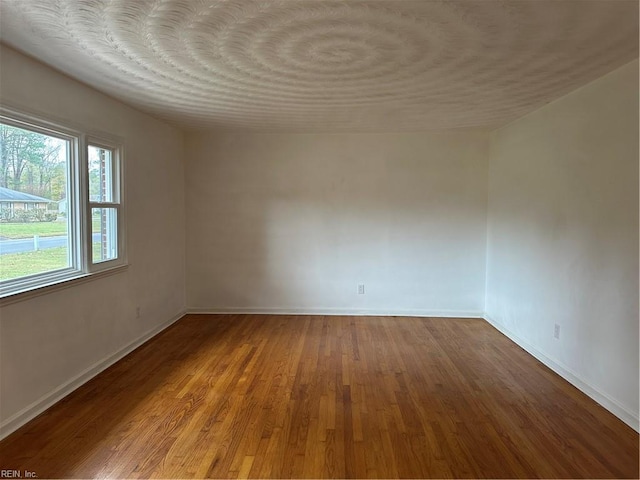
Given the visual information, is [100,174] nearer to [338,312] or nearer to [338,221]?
[338,221]

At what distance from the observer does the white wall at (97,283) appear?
242cm

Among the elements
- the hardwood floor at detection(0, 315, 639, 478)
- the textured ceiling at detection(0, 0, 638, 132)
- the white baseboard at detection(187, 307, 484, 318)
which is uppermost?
the textured ceiling at detection(0, 0, 638, 132)

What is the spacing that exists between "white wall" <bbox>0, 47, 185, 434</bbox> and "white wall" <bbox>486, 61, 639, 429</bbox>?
12.7ft

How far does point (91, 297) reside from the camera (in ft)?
10.4

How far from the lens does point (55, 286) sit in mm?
2732

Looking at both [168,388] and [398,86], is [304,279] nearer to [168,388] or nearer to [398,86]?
[168,388]

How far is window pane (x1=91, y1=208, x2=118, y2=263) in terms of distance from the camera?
332 cm

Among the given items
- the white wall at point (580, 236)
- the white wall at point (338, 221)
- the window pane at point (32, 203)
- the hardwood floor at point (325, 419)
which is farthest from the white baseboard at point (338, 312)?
the window pane at point (32, 203)

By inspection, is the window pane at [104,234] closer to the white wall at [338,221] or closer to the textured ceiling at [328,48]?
the textured ceiling at [328,48]

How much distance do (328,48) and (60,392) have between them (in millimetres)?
2998

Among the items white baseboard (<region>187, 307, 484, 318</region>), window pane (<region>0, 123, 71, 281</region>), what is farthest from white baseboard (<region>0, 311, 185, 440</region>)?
white baseboard (<region>187, 307, 484, 318</region>)

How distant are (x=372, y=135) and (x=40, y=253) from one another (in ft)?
12.2

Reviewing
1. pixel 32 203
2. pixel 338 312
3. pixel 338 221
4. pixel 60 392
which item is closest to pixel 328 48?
pixel 32 203

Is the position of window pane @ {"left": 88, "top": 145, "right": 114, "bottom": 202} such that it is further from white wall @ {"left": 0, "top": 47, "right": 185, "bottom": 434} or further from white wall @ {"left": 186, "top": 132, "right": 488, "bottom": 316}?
white wall @ {"left": 186, "top": 132, "right": 488, "bottom": 316}
